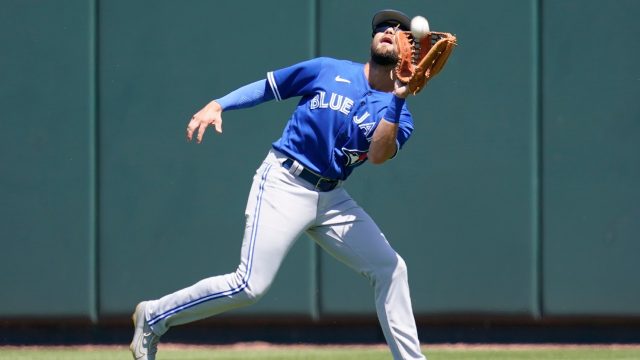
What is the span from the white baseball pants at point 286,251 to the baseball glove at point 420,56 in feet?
2.25

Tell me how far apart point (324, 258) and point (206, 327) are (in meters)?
0.83

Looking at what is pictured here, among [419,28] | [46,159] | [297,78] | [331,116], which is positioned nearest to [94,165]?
[46,159]

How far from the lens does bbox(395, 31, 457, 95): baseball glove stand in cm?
464

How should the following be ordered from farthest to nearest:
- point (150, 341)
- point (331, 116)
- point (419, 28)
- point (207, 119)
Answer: point (150, 341)
point (331, 116)
point (207, 119)
point (419, 28)

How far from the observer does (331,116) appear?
493 centimetres

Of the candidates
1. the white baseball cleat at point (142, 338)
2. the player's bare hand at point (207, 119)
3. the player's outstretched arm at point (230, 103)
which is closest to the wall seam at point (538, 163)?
the player's outstretched arm at point (230, 103)

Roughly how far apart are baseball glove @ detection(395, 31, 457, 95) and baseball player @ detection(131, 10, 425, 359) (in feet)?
0.75

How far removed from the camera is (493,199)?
6.78 meters

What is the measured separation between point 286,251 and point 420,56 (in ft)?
3.28

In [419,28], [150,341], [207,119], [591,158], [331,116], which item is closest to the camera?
[419,28]

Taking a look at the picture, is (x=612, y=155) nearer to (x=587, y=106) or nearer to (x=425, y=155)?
(x=587, y=106)

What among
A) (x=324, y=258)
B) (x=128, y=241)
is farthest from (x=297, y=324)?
(x=128, y=241)

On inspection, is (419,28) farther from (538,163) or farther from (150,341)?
(538,163)

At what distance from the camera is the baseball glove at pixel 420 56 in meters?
4.64
